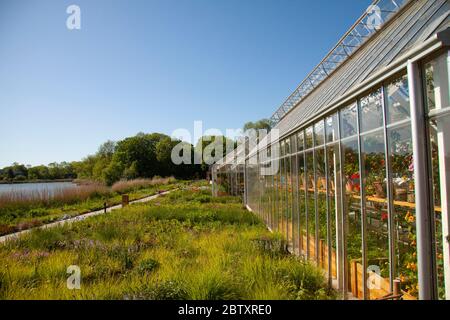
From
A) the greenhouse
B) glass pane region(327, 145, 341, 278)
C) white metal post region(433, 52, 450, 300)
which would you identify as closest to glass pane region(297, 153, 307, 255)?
the greenhouse

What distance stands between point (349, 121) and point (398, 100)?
3.60 ft

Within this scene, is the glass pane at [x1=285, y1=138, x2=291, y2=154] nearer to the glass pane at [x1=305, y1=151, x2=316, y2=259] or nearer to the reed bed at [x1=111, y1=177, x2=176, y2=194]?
the glass pane at [x1=305, y1=151, x2=316, y2=259]

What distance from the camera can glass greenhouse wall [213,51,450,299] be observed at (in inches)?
104

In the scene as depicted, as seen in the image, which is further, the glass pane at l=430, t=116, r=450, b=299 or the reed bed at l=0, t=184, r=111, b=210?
the reed bed at l=0, t=184, r=111, b=210

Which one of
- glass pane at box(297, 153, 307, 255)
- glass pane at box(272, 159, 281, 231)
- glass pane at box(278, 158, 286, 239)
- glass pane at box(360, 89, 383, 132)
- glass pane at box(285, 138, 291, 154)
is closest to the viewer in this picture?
glass pane at box(360, 89, 383, 132)

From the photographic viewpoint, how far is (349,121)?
418 cm

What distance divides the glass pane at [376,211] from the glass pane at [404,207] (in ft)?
0.63

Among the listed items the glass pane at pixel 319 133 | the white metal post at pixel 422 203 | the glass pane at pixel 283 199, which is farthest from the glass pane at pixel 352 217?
the glass pane at pixel 283 199

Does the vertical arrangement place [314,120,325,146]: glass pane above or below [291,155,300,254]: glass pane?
above

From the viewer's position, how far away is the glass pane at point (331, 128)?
15.1 feet

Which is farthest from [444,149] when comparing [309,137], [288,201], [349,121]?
[288,201]

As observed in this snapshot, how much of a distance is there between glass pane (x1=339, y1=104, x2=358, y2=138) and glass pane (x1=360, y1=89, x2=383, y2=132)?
18 centimetres
